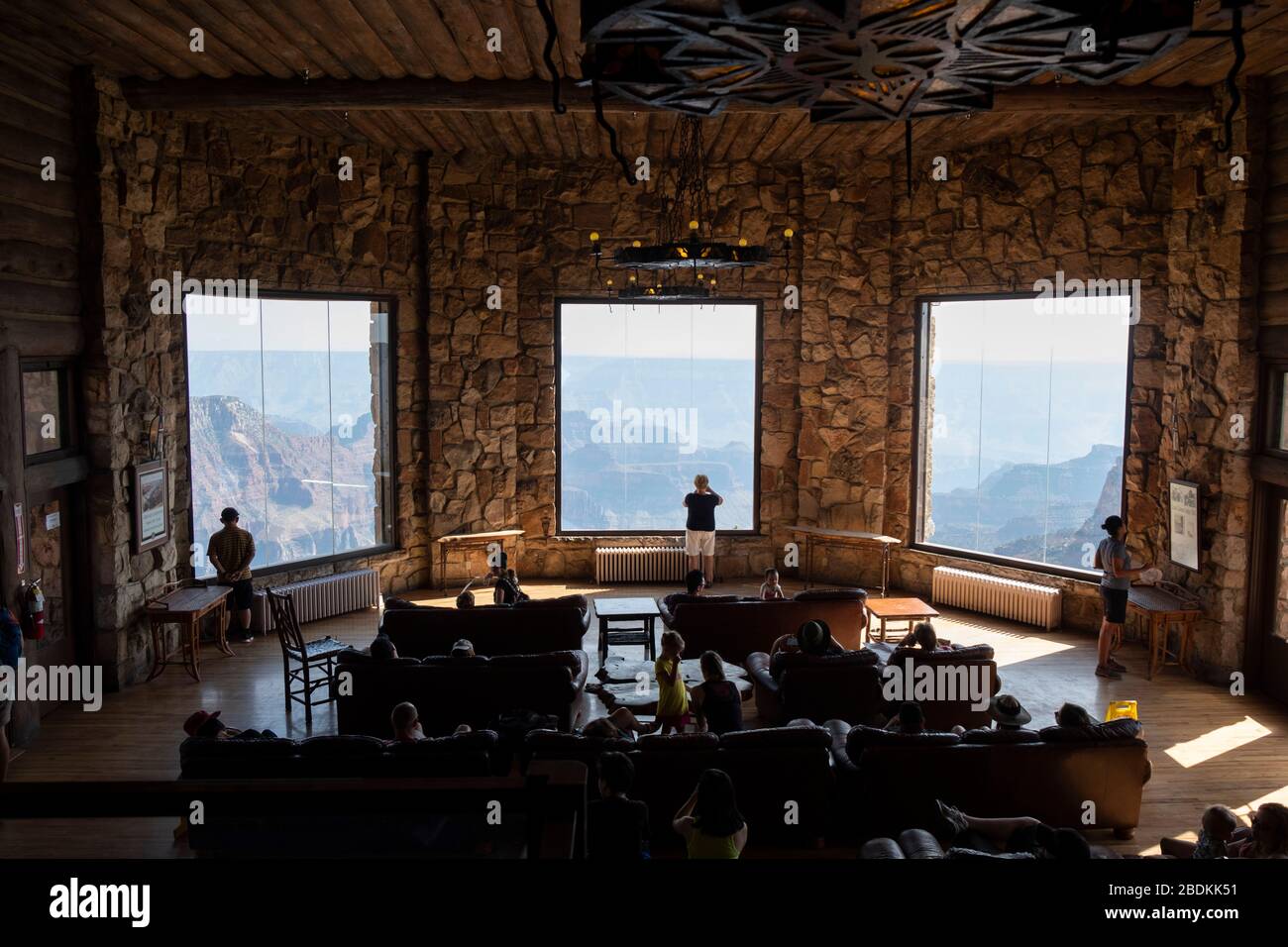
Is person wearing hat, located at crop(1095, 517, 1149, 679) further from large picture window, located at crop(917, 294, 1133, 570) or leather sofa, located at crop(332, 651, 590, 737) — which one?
leather sofa, located at crop(332, 651, 590, 737)

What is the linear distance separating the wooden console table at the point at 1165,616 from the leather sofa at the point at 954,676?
2.51 m

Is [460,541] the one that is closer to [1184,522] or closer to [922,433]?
[922,433]

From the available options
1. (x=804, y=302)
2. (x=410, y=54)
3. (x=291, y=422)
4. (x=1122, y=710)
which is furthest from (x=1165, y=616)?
(x=291, y=422)

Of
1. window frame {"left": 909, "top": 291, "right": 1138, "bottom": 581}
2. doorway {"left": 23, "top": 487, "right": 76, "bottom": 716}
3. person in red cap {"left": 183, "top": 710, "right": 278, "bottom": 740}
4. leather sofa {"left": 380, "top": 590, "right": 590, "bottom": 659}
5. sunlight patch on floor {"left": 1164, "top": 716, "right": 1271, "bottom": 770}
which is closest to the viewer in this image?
person in red cap {"left": 183, "top": 710, "right": 278, "bottom": 740}

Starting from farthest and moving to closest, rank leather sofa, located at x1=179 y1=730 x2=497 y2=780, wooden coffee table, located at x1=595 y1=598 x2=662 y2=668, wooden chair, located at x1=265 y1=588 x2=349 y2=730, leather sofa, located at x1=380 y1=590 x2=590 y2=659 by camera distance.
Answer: wooden coffee table, located at x1=595 y1=598 x2=662 y2=668 → leather sofa, located at x1=380 y1=590 x2=590 y2=659 → wooden chair, located at x1=265 y1=588 x2=349 y2=730 → leather sofa, located at x1=179 y1=730 x2=497 y2=780

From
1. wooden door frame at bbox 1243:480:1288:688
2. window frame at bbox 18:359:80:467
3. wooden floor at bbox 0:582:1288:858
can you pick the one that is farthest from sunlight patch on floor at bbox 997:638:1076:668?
window frame at bbox 18:359:80:467

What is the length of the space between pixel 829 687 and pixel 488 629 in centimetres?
284

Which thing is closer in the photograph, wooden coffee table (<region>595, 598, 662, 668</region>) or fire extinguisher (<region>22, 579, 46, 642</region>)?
fire extinguisher (<region>22, 579, 46, 642</region>)

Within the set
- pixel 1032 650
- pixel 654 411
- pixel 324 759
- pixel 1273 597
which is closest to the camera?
pixel 324 759

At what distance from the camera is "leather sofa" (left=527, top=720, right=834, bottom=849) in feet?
17.9

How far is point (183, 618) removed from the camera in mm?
8992

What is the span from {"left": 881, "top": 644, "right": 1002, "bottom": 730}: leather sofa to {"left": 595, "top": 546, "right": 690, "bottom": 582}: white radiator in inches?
212

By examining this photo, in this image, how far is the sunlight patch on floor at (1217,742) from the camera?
7.37 m

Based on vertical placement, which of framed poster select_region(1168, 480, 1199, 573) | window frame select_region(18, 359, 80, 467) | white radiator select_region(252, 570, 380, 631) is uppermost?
window frame select_region(18, 359, 80, 467)
